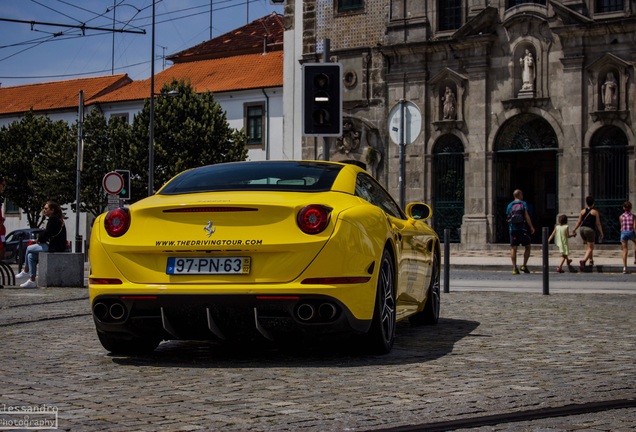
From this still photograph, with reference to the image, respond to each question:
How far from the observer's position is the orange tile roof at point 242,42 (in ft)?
222

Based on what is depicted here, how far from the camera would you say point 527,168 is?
42.6 metres

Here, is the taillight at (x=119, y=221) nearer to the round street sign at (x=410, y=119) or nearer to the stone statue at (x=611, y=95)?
the round street sign at (x=410, y=119)

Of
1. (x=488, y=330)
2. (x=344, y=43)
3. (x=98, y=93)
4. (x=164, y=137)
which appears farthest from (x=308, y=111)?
(x=98, y=93)

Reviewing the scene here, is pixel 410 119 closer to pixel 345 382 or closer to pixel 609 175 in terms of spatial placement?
pixel 345 382

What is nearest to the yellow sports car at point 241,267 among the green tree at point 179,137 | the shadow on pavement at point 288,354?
the shadow on pavement at point 288,354

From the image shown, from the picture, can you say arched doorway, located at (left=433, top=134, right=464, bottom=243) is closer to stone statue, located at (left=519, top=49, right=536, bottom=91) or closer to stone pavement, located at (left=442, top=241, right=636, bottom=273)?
stone pavement, located at (left=442, top=241, right=636, bottom=273)

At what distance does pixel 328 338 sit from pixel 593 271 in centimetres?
2124

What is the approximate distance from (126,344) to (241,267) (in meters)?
1.31

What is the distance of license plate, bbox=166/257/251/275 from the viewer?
7.26 m

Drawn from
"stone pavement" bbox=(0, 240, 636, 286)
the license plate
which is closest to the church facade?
"stone pavement" bbox=(0, 240, 636, 286)

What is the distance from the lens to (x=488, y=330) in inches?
400

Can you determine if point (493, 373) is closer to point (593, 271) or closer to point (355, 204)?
point (355, 204)

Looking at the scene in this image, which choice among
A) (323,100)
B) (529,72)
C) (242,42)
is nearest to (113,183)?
(323,100)

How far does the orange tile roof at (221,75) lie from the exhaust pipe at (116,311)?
51.1m
